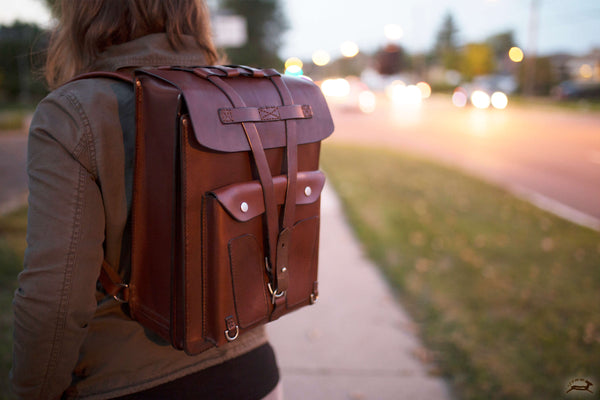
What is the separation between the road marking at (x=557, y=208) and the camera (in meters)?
6.39

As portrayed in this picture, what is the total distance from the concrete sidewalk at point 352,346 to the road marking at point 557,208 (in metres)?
3.33

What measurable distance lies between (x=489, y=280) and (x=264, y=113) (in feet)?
12.5

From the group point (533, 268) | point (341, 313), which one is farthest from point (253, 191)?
point (533, 268)

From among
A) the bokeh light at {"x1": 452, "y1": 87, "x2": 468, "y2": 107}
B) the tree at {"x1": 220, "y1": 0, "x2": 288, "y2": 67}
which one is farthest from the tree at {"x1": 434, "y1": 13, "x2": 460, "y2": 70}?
the tree at {"x1": 220, "y1": 0, "x2": 288, "y2": 67}

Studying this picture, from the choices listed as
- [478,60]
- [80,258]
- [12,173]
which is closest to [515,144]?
[12,173]

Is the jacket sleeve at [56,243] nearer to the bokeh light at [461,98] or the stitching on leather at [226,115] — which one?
the stitching on leather at [226,115]

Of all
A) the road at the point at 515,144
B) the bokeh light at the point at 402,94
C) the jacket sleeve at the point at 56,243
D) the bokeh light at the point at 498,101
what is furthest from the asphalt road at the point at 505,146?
the bokeh light at the point at 402,94

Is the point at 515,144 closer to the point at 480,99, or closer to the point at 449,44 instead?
the point at 480,99

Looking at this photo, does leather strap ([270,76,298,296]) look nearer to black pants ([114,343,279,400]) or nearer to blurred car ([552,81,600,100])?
black pants ([114,343,279,400])

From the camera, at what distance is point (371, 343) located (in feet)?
11.5

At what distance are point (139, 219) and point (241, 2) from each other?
1500cm

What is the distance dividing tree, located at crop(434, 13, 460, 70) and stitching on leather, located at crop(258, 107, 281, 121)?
43818mm

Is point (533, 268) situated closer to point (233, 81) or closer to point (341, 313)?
point (341, 313)

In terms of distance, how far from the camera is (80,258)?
113 cm
